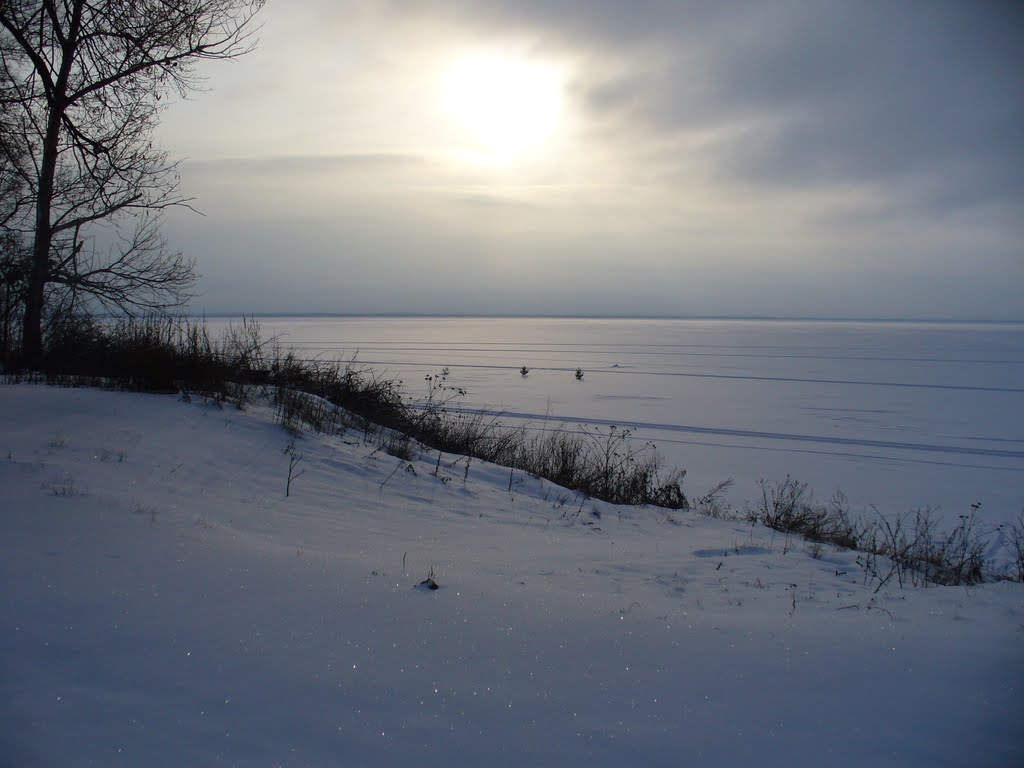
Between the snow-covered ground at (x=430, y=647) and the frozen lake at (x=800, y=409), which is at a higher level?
the frozen lake at (x=800, y=409)

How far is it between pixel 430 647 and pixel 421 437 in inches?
262

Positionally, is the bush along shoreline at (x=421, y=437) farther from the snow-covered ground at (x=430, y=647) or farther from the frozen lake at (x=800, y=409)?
the snow-covered ground at (x=430, y=647)

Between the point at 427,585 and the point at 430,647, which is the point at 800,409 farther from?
the point at 430,647

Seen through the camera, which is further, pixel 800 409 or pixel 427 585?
pixel 800 409

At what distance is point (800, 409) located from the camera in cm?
1775

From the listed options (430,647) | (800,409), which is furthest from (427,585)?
(800,409)

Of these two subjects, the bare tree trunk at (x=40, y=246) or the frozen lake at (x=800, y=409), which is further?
the frozen lake at (x=800, y=409)

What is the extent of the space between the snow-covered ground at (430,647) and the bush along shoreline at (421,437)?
2.31m

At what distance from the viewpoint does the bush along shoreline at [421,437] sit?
22.3 feet

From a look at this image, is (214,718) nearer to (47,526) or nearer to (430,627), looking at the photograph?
(430,627)

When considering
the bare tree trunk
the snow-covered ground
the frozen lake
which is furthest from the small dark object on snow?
the bare tree trunk

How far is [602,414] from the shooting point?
16531 mm

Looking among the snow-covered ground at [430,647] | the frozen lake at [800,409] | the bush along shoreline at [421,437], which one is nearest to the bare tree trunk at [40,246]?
the bush along shoreline at [421,437]

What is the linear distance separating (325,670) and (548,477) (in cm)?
649
